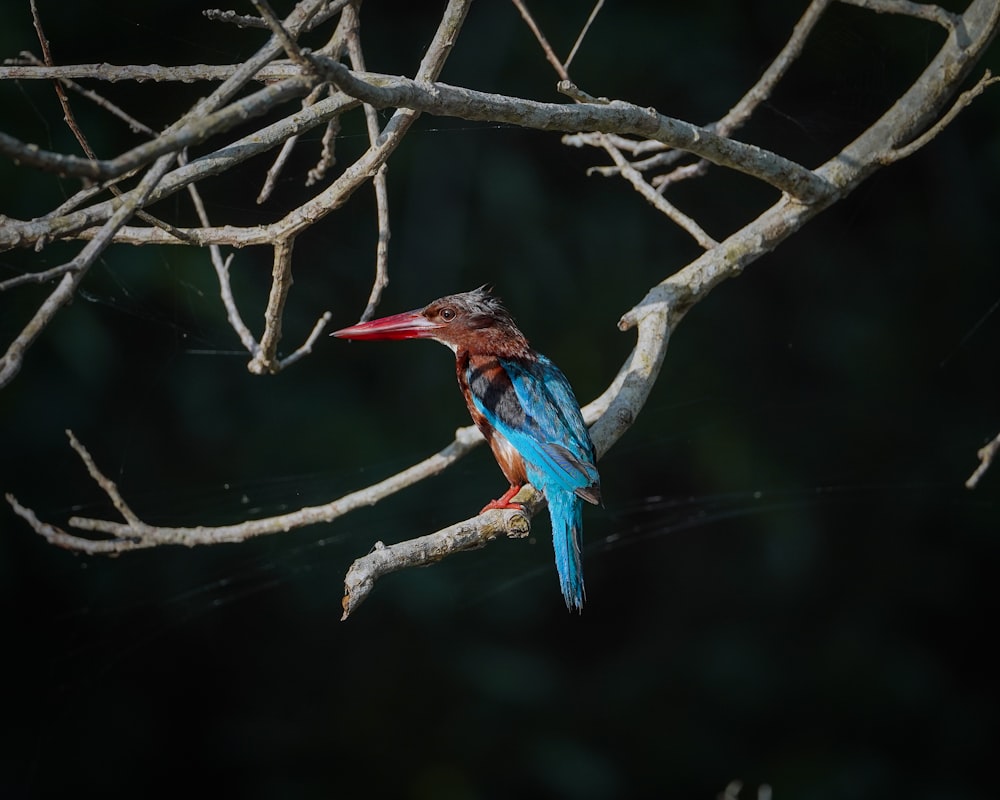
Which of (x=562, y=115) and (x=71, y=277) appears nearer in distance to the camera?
(x=71, y=277)

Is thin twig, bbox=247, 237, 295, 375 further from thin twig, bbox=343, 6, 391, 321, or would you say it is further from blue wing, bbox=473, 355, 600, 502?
blue wing, bbox=473, 355, 600, 502

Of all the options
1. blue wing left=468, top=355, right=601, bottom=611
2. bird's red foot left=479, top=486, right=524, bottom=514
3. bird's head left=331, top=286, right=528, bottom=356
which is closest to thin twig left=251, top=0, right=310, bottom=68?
bird's red foot left=479, top=486, right=524, bottom=514

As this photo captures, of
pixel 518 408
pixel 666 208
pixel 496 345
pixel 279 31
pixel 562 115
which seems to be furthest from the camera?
pixel 496 345

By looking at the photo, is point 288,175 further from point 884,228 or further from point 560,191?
point 884,228

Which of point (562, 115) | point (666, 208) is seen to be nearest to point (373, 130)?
point (562, 115)

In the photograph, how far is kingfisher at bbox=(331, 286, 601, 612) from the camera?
80.7 inches

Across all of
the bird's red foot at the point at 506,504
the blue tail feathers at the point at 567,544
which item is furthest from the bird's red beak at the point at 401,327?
the blue tail feathers at the point at 567,544

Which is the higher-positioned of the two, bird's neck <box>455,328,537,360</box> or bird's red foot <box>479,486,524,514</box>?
bird's neck <box>455,328,537,360</box>

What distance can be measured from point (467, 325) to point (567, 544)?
0.68 m

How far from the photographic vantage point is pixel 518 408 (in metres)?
2.27

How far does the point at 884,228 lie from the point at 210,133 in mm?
3316

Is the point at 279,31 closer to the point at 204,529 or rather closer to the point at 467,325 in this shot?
the point at 204,529

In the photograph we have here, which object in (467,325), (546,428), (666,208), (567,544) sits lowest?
(567,544)

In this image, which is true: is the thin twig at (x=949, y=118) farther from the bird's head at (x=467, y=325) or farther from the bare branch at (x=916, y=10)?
the bird's head at (x=467, y=325)
